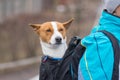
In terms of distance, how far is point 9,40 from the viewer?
69.9 feet

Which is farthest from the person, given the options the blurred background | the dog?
the blurred background

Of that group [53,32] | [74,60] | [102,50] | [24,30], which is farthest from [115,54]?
[24,30]

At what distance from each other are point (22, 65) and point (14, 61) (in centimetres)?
50

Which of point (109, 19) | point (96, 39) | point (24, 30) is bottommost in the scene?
point (24, 30)

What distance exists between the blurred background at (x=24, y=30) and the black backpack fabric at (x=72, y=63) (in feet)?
36.2

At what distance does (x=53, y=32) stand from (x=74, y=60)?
2.63ft

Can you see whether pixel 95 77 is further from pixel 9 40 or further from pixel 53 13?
pixel 53 13

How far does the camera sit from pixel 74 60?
491cm

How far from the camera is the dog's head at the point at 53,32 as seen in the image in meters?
5.55

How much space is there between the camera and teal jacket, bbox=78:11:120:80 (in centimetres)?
468

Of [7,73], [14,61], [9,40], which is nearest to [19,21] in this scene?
[9,40]

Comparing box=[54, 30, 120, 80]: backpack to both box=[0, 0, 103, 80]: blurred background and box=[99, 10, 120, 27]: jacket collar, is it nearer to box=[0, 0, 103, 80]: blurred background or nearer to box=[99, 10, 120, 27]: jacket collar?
Answer: box=[99, 10, 120, 27]: jacket collar

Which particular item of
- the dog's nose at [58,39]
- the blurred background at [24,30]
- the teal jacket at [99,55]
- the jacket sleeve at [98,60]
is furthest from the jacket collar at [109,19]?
the blurred background at [24,30]

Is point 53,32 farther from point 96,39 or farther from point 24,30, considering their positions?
point 24,30
